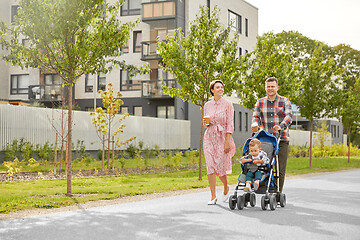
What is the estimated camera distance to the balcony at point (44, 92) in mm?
→ 39531

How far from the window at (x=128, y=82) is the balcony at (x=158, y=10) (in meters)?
4.58

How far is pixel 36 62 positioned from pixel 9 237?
19.2 ft

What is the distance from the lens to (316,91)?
25156mm

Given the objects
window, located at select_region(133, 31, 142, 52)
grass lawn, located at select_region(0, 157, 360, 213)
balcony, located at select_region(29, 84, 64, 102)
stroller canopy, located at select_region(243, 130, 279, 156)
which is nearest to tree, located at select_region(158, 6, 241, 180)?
grass lawn, located at select_region(0, 157, 360, 213)

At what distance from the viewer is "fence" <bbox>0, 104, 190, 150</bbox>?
23.0 m

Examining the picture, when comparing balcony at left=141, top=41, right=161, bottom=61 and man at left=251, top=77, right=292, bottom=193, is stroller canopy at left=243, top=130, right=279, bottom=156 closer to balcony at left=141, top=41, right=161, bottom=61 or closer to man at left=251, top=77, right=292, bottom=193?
man at left=251, top=77, right=292, bottom=193

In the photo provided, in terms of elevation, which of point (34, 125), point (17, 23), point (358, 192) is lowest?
point (358, 192)

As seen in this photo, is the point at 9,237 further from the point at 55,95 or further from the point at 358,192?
the point at 55,95

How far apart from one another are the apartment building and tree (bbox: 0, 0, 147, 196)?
24.6m

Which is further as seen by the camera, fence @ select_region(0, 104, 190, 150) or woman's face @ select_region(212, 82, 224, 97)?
fence @ select_region(0, 104, 190, 150)

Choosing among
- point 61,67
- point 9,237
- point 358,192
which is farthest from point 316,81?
point 9,237

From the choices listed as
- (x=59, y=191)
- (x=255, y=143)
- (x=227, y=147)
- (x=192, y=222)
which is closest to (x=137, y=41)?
(x=59, y=191)

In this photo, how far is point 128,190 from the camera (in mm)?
12508

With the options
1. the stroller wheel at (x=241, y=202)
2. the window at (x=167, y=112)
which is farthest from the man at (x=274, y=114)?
the window at (x=167, y=112)
